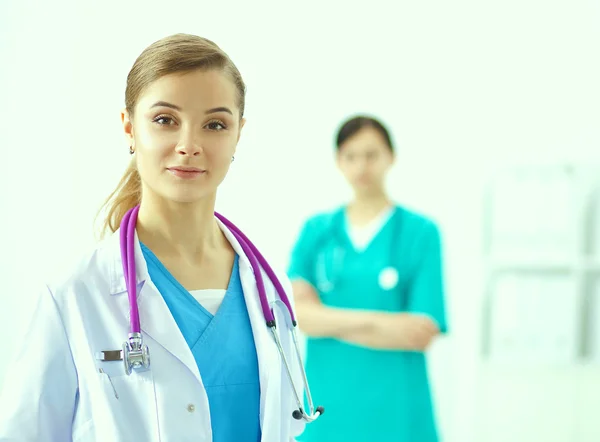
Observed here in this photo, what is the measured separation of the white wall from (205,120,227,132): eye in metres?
1.82

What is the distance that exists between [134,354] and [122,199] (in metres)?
0.30

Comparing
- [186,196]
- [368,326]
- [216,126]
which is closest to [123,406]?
[186,196]

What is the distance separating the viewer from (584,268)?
267 cm

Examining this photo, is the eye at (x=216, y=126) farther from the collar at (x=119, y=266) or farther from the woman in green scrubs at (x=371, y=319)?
the woman in green scrubs at (x=371, y=319)

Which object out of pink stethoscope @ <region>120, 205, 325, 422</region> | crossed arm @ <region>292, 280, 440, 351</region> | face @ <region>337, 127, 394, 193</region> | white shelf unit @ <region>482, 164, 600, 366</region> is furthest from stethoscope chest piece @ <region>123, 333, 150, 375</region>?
white shelf unit @ <region>482, 164, 600, 366</region>

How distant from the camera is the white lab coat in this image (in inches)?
34.6

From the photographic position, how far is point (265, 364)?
1002 mm

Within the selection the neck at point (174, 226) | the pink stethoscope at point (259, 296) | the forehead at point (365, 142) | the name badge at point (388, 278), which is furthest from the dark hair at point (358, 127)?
the neck at point (174, 226)

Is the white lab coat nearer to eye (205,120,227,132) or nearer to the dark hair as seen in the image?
eye (205,120,227,132)

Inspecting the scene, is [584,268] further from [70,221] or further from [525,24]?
[70,221]

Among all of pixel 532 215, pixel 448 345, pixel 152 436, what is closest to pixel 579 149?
pixel 532 215

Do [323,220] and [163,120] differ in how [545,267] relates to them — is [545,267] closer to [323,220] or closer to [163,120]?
[323,220]

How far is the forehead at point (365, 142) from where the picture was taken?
260 centimetres

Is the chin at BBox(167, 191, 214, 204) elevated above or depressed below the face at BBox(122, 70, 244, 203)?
below
